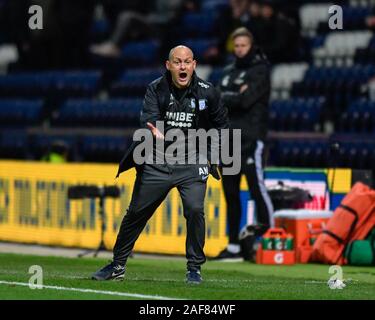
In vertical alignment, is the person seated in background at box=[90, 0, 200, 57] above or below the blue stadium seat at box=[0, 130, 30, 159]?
above

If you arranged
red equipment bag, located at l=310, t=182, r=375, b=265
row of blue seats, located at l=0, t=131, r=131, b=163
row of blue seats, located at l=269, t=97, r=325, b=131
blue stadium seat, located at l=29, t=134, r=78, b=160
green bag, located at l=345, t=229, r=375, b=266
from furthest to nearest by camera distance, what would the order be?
blue stadium seat, located at l=29, t=134, r=78, b=160
row of blue seats, located at l=0, t=131, r=131, b=163
row of blue seats, located at l=269, t=97, r=325, b=131
red equipment bag, located at l=310, t=182, r=375, b=265
green bag, located at l=345, t=229, r=375, b=266

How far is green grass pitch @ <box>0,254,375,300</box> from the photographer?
9734 mm

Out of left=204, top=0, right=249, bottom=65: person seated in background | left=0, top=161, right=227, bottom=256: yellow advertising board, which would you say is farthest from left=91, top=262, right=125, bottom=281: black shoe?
left=204, top=0, right=249, bottom=65: person seated in background

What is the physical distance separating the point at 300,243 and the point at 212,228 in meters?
1.74

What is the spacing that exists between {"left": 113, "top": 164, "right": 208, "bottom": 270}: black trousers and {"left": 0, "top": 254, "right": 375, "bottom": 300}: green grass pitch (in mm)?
292

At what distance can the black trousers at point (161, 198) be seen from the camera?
10688 millimetres

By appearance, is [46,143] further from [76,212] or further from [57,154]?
→ [76,212]

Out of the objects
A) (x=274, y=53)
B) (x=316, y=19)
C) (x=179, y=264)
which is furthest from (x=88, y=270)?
(x=316, y=19)

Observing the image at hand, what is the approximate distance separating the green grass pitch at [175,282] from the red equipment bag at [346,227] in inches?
9.4

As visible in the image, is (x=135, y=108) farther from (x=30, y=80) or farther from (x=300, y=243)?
(x=300, y=243)

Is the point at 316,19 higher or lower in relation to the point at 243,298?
higher

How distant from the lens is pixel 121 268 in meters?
10.8

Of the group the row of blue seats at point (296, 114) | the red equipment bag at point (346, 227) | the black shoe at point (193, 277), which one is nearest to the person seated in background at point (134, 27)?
the row of blue seats at point (296, 114)

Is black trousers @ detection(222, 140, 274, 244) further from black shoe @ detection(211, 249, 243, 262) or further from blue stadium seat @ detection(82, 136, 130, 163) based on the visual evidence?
blue stadium seat @ detection(82, 136, 130, 163)
